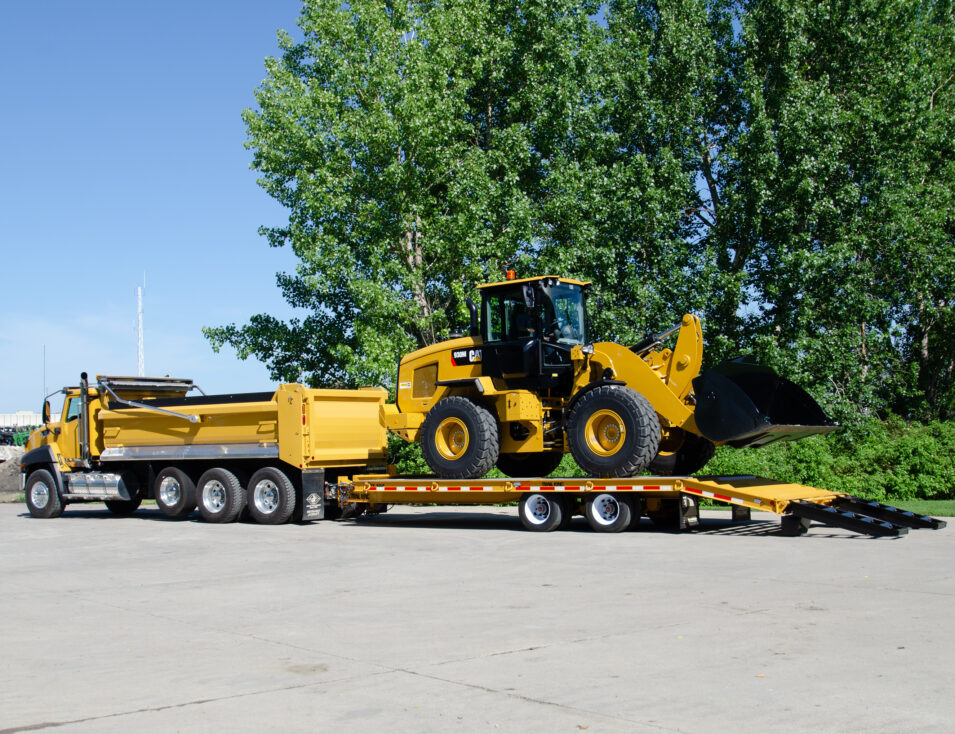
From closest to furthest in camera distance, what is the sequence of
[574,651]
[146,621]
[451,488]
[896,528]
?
[574,651] < [146,621] < [896,528] < [451,488]

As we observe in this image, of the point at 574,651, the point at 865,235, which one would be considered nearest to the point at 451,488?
the point at 574,651

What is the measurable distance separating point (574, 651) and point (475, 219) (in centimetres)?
2149

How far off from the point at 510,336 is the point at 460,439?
6.32ft

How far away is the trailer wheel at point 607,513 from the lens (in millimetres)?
15312

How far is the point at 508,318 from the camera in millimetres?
16906

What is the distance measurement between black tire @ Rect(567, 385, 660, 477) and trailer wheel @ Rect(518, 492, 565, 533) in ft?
2.82

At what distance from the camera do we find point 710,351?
2789 centimetres

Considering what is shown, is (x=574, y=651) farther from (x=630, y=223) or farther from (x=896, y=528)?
(x=630, y=223)

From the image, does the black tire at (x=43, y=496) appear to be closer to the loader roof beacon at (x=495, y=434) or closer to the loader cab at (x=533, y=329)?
the loader roof beacon at (x=495, y=434)

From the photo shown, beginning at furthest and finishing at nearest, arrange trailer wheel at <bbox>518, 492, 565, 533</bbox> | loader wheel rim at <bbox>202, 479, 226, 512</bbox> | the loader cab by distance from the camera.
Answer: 1. loader wheel rim at <bbox>202, 479, 226, 512</bbox>
2. the loader cab
3. trailer wheel at <bbox>518, 492, 565, 533</bbox>

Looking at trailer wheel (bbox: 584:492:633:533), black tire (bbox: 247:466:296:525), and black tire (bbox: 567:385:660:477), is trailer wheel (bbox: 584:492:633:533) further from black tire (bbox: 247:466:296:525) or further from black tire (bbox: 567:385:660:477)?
black tire (bbox: 247:466:296:525)

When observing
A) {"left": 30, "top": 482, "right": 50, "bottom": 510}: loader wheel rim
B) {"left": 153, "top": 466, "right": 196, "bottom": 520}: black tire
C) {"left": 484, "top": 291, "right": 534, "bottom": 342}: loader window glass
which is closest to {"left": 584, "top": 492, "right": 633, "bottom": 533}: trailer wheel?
{"left": 484, "top": 291, "right": 534, "bottom": 342}: loader window glass

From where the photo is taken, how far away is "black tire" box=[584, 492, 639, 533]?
15.3m

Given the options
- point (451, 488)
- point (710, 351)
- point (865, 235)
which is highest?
point (865, 235)
